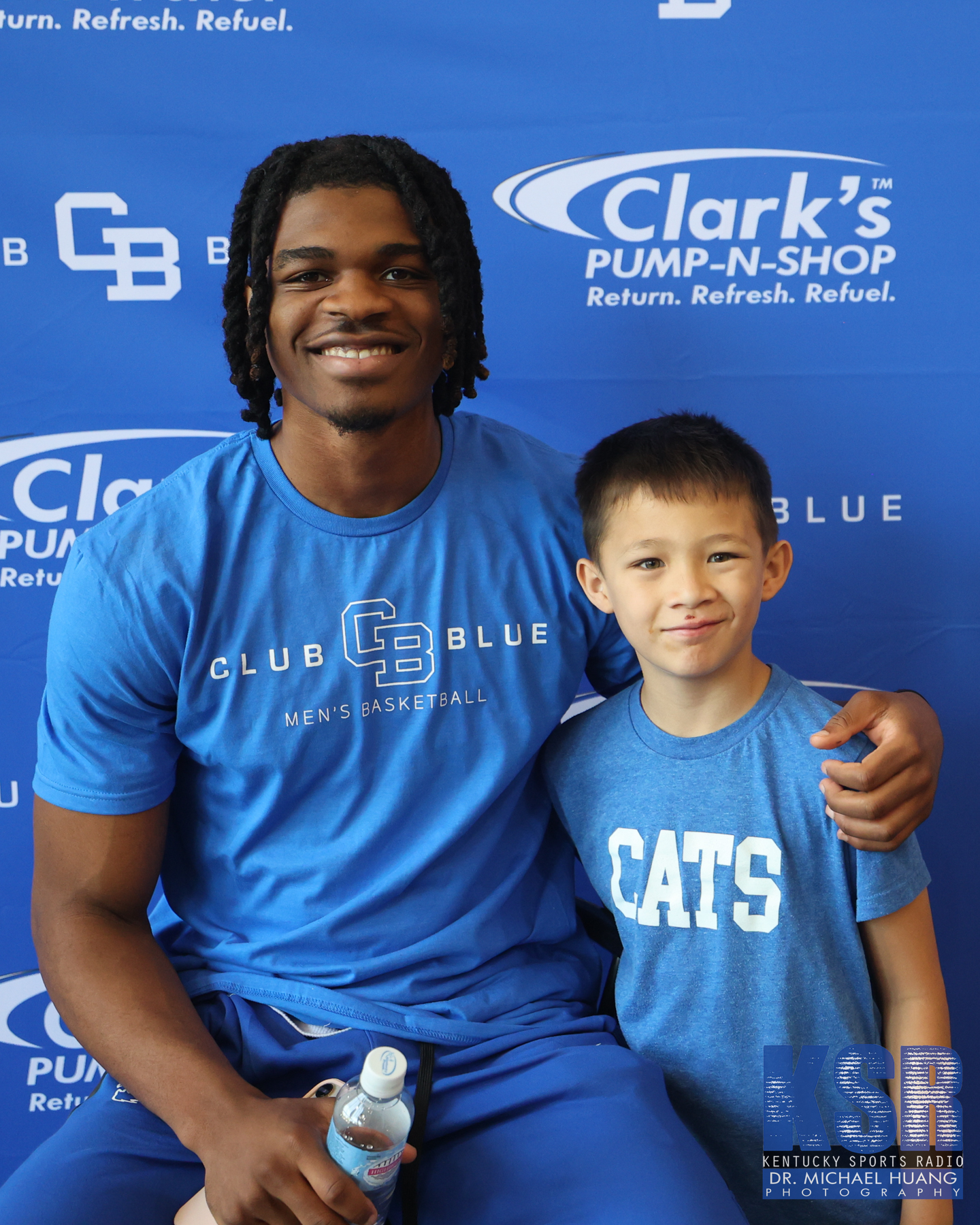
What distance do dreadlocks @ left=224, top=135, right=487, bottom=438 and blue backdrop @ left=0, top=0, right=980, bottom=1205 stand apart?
0.35m

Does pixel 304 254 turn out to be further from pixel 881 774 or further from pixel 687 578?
pixel 881 774

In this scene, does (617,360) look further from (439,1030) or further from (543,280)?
(439,1030)

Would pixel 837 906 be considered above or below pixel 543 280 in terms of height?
below

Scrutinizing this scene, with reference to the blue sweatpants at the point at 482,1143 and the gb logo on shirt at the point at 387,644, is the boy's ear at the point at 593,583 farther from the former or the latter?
the blue sweatpants at the point at 482,1143

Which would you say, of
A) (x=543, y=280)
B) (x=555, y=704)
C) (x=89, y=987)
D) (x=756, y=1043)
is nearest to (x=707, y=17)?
(x=543, y=280)

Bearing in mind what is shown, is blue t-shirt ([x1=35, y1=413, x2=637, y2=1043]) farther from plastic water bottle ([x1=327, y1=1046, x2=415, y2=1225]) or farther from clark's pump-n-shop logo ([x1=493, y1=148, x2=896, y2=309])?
clark's pump-n-shop logo ([x1=493, y1=148, x2=896, y2=309])

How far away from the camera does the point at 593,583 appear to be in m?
1.21

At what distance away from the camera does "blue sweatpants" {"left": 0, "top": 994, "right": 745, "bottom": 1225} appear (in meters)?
0.98

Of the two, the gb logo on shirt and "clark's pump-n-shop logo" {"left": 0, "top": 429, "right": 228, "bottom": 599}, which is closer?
the gb logo on shirt

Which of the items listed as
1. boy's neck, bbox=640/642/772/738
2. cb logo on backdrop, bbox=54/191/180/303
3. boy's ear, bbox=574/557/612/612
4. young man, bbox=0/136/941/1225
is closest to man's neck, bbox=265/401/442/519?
young man, bbox=0/136/941/1225

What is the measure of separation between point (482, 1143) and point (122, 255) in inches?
52.4

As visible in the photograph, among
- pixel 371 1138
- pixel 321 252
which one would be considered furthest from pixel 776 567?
pixel 371 1138

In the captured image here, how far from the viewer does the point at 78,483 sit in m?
1.58

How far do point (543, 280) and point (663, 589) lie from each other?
0.68 meters
